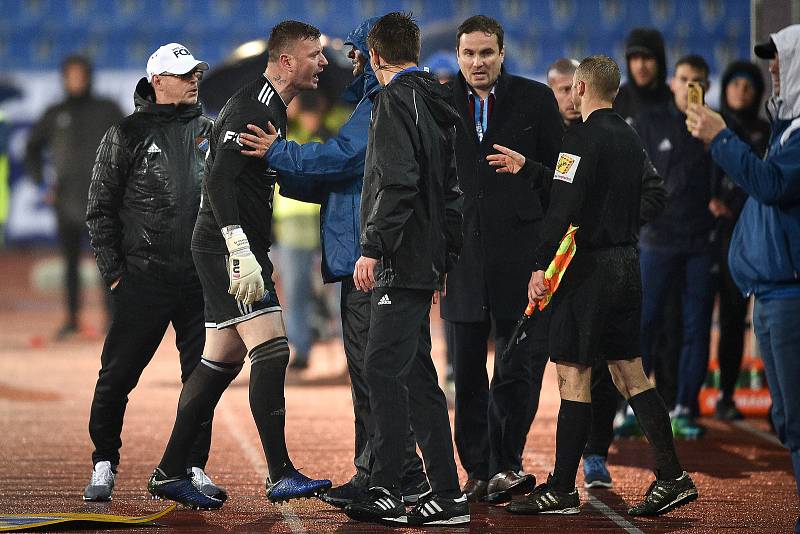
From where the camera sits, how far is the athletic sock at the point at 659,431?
5.50m

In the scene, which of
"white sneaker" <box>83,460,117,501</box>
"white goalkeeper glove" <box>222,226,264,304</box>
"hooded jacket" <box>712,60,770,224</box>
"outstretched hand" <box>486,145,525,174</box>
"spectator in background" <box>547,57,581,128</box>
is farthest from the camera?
"hooded jacket" <box>712,60,770,224</box>

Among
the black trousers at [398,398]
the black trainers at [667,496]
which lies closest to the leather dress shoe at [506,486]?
the black trainers at [667,496]

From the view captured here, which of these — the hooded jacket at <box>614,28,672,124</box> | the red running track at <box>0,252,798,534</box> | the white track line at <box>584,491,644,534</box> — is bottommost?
the white track line at <box>584,491,644,534</box>

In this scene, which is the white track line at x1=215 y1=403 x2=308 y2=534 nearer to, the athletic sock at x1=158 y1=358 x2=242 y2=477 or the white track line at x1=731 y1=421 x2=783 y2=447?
the athletic sock at x1=158 y1=358 x2=242 y2=477

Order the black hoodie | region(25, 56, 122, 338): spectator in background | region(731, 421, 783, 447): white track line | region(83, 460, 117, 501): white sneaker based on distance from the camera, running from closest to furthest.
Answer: the black hoodie, region(83, 460, 117, 501): white sneaker, region(731, 421, 783, 447): white track line, region(25, 56, 122, 338): spectator in background

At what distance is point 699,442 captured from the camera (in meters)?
7.59

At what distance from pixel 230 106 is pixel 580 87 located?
1.42 m

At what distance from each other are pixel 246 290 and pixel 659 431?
176cm

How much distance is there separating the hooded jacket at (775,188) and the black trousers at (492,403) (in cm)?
140

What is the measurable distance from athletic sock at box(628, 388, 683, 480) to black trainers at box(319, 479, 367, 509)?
1.17 meters

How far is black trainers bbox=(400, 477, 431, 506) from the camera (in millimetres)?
5438

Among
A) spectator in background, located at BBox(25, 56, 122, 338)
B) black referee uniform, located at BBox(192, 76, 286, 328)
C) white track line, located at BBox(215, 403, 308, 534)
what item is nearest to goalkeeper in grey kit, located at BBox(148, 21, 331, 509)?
black referee uniform, located at BBox(192, 76, 286, 328)

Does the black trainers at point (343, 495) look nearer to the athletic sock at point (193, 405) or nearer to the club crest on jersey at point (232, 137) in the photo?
the athletic sock at point (193, 405)

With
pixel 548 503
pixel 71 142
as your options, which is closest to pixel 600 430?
pixel 548 503
